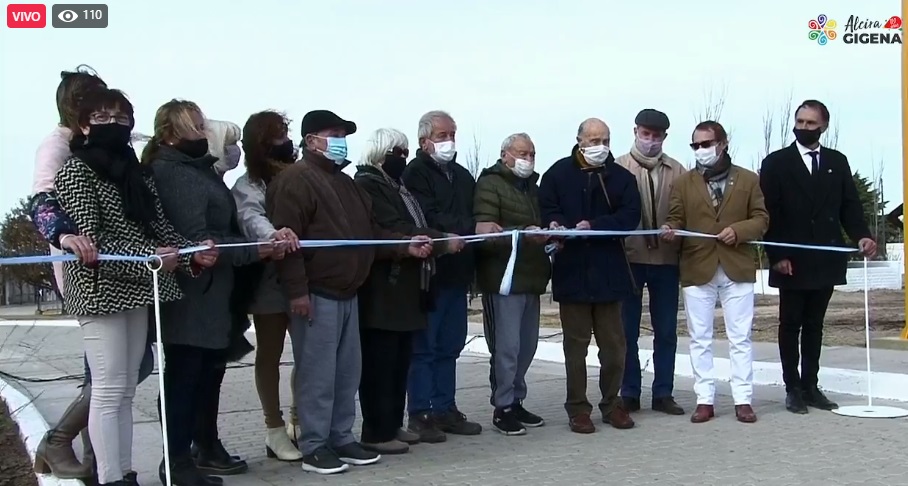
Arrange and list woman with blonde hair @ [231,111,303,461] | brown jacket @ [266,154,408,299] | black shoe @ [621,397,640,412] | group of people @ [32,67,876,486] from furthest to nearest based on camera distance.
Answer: black shoe @ [621,397,640,412] < woman with blonde hair @ [231,111,303,461] < brown jacket @ [266,154,408,299] < group of people @ [32,67,876,486]

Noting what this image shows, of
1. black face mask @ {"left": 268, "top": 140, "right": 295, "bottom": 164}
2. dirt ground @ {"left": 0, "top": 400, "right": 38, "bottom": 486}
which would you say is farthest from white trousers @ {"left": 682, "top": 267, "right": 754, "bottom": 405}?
dirt ground @ {"left": 0, "top": 400, "right": 38, "bottom": 486}

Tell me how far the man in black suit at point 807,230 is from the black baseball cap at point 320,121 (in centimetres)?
353

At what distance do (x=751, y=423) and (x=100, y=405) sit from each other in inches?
178

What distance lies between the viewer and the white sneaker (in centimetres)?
591

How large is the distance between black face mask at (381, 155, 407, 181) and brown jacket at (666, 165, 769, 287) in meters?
2.18

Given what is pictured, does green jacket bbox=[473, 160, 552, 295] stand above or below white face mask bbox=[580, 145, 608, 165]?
below

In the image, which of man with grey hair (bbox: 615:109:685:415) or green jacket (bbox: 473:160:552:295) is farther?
man with grey hair (bbox: 615:109:685:415)

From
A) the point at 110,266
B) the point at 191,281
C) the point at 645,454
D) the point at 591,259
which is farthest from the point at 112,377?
the point at 591,259

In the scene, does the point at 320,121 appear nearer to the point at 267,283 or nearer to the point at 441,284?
the point at 267,283

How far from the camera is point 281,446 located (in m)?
5.94

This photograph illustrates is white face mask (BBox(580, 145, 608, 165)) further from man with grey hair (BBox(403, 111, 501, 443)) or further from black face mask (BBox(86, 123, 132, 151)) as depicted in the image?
black face mask (BBox(86, 123, 132, 151))

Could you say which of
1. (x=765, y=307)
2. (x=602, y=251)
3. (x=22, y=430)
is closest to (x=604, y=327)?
(x=602, y=251)

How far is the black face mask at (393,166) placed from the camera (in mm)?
6289

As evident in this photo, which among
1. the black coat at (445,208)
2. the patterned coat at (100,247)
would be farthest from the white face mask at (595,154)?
the patterned coat at (100,247)
